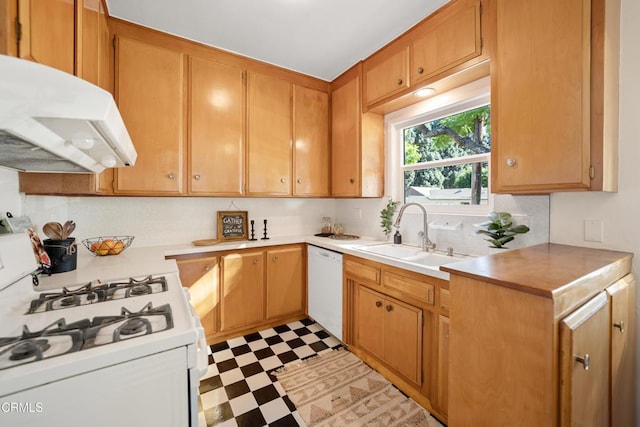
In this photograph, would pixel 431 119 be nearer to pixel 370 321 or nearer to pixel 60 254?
pixel 370 321

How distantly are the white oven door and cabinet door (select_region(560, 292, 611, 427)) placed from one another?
1128 millimetres

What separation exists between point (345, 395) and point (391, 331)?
49 centimetres

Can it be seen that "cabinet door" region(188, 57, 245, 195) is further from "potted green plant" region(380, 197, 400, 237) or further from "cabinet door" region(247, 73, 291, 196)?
"potted green plant" region(380, 197, 400, 237)

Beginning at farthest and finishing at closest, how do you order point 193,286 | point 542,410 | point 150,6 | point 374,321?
point 193,286, point 374,321, point 150,6, point 542,410

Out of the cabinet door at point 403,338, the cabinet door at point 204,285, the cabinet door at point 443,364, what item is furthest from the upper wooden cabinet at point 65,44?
the cabinet door at point 443,364

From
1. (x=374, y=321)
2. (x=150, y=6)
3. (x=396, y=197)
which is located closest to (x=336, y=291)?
(x=374, y=321)

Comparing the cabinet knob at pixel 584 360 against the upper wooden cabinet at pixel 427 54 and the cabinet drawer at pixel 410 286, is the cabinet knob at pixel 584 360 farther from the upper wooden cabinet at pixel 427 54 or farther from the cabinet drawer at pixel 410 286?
the upper wooden cabinet at pixel 427 54

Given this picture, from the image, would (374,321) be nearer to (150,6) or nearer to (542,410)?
(542,410)

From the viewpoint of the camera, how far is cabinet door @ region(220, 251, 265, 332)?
7.50 ft

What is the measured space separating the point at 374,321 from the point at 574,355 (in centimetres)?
123

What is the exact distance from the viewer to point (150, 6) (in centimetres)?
179

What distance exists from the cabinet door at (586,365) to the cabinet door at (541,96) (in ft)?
1.91

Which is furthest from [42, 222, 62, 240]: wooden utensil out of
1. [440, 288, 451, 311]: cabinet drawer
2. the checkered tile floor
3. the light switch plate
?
the light switch plate

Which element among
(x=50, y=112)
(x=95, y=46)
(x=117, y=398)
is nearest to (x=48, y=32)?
(x=95, y=46)
